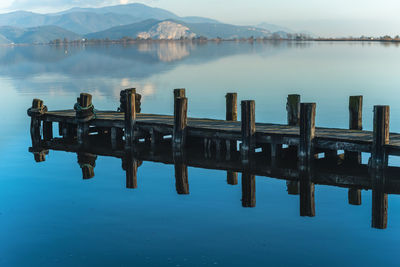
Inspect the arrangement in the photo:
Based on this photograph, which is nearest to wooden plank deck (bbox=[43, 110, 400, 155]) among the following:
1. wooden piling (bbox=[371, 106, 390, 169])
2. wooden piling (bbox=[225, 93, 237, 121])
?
wooden piling (bbox=[371, 106, 390, 169])

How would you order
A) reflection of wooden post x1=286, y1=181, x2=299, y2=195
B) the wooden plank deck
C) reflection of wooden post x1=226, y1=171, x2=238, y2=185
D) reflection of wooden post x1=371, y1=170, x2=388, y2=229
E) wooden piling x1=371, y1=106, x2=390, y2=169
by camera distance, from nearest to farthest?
reflection of wooden post x1=371, y1=170, x2=388, y2=229 < wooden piling x1=371, y1=106, x2=390, y2=169 < the wooden plank deck < reflection of wooden post x1=286, y1=181, x2=299, y2=195 < reflection of wooden post x1=226, y1=171, x2=238, y2=185

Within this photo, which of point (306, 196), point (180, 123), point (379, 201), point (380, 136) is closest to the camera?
point (379, 201)

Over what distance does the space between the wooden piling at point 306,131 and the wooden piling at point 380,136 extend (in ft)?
6.72

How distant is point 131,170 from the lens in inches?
885

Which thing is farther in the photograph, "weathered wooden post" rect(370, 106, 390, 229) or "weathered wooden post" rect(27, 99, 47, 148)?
"weathered wooden post" rect(27, 99, 47, 148)

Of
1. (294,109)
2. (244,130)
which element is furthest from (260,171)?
(294,109)

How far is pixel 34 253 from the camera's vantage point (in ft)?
47.8

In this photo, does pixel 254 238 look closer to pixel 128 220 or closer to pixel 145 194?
pixel 128 220

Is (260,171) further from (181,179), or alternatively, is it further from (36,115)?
(36,115)

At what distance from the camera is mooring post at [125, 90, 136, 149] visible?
2306cm

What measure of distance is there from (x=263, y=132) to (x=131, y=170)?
5927 millimetres

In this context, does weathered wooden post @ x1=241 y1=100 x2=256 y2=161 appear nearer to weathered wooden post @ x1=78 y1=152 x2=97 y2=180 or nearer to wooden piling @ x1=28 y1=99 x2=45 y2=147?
weathered wooden post @ x1=78 y1=152 x2=97 y2=180

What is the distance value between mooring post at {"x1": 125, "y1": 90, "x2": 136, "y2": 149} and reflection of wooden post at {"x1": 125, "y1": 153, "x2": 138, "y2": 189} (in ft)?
1.73

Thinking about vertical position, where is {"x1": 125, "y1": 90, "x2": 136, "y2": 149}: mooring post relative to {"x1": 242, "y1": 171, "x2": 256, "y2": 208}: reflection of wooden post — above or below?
above
